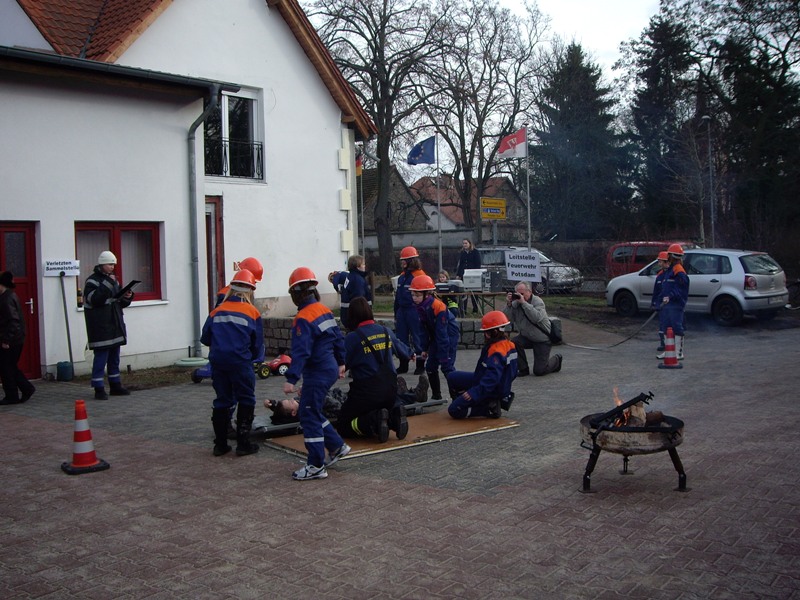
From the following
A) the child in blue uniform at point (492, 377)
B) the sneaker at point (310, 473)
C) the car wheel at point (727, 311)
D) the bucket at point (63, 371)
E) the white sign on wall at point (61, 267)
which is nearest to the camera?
the sneaker at point (310, 473)

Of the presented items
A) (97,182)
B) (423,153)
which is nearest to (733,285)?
(423,153)

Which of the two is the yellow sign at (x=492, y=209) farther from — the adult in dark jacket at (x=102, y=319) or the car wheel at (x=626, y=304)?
the adult in dark jacket at (x=102, y=319)

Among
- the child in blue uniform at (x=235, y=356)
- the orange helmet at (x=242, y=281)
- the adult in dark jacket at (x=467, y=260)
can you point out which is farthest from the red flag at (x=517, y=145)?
the child in blue uniform at (x=235, y=356)

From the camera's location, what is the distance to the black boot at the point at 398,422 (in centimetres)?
828

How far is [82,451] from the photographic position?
7.57m

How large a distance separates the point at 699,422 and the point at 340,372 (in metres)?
4.24

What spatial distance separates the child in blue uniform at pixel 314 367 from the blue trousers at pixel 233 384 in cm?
78

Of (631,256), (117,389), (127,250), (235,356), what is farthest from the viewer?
(631,256)

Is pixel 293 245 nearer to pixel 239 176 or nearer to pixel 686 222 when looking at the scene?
pixel 239 176

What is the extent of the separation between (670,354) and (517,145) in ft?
31.0

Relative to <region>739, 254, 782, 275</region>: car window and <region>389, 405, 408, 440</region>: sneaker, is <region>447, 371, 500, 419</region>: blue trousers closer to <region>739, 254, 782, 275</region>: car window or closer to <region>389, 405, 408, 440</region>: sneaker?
<region>389, 405, 408, 440</region>: sneaker

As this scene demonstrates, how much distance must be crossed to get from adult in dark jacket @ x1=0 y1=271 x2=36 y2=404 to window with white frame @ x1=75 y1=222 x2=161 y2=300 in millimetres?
2586

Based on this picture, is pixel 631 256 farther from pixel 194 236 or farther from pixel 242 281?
pixel 242 281

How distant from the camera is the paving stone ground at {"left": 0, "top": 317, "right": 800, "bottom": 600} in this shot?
4.94 meters
